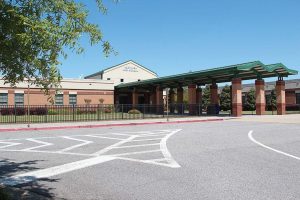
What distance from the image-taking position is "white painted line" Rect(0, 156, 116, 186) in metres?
7.45

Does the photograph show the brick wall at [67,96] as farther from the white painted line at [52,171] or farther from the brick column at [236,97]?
the white painted line at [52,171]

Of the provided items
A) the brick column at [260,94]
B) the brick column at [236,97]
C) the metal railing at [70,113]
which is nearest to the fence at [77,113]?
the metal railing at [70,113]

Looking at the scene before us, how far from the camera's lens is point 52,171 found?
8.38 meters

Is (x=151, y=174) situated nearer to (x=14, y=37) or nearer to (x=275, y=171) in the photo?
(x=275, y=171)

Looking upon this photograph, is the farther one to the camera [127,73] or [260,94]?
[127,73]

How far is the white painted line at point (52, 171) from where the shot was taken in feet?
24.4

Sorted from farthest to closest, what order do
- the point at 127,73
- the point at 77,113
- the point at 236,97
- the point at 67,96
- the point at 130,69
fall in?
the point at 130,69 < the point at 127,73 < the point at 67,96 < the point at 236,97 < the point at 77,113

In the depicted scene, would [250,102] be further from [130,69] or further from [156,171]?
[156,171]

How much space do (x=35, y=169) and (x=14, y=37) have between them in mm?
4543

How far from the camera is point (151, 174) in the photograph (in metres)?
8.01

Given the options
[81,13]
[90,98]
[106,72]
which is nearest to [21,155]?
[81,13]

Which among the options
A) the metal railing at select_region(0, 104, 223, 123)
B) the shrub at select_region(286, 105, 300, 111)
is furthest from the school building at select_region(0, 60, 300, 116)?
the shrub at select_region(286, 105, 300, 111)

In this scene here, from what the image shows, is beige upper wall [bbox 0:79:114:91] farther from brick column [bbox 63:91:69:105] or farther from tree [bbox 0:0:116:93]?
tree [bbox 0:0:116:93]

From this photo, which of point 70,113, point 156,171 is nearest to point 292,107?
point 70,113
